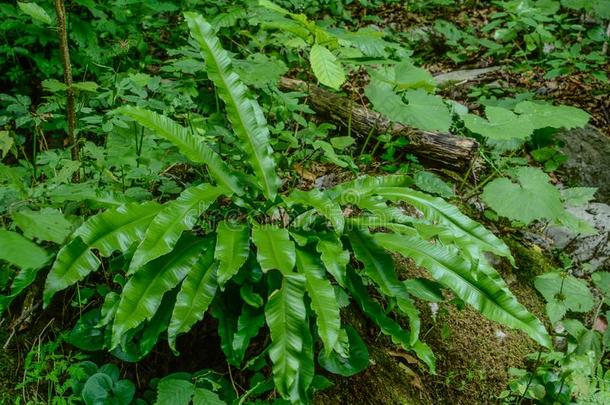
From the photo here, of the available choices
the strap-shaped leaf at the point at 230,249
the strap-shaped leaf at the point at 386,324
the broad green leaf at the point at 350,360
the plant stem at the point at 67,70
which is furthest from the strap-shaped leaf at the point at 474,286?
the plant stem at the point at 67,70

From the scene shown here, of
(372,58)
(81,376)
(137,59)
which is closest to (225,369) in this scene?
(81,376)

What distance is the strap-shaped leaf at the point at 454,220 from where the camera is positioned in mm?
2240

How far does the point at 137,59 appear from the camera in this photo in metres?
4.40

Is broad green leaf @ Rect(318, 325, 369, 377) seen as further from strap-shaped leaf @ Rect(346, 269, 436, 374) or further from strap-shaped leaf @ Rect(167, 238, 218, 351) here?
strap-shaped leaf @ Rect(167, 238, 218, 351)

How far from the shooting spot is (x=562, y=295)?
99.9 inches

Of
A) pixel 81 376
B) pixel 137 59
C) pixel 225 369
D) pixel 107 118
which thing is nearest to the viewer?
pixel 81 376

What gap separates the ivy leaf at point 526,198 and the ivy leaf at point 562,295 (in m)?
0.41

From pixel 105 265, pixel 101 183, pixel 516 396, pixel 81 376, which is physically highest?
pixel 101 183

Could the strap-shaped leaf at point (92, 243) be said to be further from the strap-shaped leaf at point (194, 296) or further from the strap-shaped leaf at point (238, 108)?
the strap-shaped leaf at point (238, 108)

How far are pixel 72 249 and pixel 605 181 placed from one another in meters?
3.95

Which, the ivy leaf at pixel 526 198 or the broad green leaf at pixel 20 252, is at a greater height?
the broad green leaf at pixel 20 252

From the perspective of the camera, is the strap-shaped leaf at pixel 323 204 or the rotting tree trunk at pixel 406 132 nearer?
the strap-shaped leaf at pixel 323 204

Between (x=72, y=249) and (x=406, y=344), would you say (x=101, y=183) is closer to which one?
(x=72, y=249)

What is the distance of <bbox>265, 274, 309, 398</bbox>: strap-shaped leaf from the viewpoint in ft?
5.97
